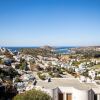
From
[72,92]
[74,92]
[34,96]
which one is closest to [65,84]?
[72,92]

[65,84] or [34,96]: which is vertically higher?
[65,84]

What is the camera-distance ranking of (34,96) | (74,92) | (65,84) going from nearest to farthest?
(34,96)
(74,92)
(65,84)

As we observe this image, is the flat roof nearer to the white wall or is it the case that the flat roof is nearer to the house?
the house

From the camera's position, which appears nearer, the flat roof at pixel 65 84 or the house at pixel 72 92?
the house at pixel 72 92

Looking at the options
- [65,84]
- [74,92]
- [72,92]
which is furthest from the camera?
[65,84]

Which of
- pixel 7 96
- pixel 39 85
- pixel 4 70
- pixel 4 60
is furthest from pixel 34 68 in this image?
pixel 39 85

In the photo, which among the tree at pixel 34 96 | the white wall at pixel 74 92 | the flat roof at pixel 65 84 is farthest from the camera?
the flat roof at pixel 65 84

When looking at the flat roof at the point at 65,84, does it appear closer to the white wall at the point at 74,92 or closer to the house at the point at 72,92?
the house at the point at 72,92

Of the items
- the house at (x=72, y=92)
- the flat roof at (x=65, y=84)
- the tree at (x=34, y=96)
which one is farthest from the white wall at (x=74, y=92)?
the tree at (x=34, y=96)

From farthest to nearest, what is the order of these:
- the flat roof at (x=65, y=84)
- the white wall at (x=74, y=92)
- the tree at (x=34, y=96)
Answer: the flat roof at (x=65, y=84) → the white wall at (x=74, y=92) → the tree at (x=34, y=96)

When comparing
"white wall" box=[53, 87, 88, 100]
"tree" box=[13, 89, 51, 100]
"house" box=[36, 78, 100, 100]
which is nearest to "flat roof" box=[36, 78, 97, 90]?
"house" box=[36, 78, 100, 100]

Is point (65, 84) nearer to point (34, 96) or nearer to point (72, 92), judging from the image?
point (72, 92)
